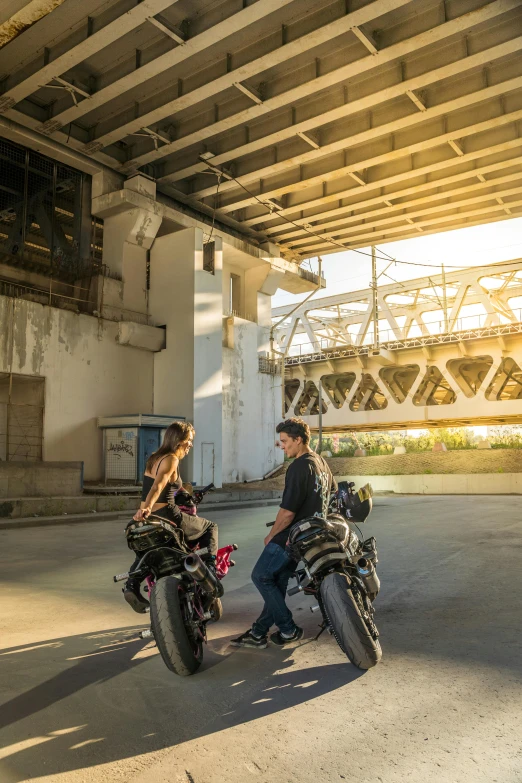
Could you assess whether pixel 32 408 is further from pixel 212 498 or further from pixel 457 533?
pixel 457 533

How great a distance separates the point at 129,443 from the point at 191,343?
202 inches

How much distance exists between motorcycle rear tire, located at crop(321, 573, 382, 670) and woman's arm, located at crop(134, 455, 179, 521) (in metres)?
1.57

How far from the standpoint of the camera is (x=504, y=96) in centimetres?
2039

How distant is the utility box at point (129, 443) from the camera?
22.0 m

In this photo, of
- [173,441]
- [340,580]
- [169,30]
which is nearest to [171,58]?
[169,30]

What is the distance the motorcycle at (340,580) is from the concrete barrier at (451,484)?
24.8 metres

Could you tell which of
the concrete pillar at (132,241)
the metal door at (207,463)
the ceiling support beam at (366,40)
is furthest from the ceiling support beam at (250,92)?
the metal door at (207,463)

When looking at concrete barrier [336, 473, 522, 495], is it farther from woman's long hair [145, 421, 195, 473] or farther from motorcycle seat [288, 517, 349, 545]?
motorcycle seat [288, 517, 349, 545]

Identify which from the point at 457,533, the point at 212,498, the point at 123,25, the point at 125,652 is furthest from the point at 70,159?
the point at 125,652

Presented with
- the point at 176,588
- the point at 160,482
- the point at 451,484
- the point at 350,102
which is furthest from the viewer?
the point at 451,484

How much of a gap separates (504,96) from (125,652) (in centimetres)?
2175

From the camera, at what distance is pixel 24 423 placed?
22125 mm

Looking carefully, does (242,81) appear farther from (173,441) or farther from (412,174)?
(173,441)

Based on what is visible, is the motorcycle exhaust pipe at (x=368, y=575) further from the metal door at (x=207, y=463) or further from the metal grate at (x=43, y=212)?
the metal grate at (x=43, y=212)
